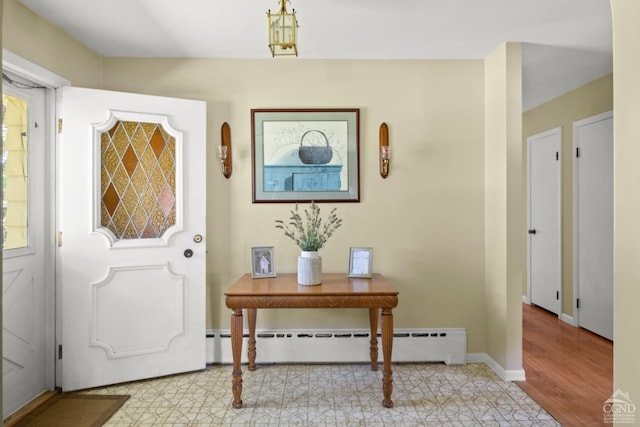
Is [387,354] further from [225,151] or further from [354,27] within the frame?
[354,27]

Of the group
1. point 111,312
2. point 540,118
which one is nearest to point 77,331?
point 111,312

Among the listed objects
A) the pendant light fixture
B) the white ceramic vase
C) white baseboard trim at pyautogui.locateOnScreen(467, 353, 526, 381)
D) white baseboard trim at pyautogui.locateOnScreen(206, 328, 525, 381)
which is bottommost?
white baseboard trim at pyautogui.locateOnScreen(467, 353, 526, 381)

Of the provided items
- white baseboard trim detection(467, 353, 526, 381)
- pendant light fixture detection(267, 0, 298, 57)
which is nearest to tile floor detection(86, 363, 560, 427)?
white baseboard trim detection(467, 353, 526, 381)

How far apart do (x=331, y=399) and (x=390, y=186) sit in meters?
1.61

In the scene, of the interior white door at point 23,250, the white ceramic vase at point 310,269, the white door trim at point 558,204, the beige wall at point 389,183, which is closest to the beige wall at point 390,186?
the beige wall at point 389,183

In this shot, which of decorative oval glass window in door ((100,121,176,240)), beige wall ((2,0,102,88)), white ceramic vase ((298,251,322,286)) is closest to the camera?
beige wall ((2,0,102,88))

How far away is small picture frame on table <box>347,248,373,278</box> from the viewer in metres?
2.91

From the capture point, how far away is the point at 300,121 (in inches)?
125

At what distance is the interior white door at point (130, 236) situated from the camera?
269 cm

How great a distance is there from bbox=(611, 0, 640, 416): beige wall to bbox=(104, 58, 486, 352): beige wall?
181 cm

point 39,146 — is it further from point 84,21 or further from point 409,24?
point 409,24

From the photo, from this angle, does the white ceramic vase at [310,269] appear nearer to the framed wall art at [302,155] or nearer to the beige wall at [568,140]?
the framed wall art at [302,155]

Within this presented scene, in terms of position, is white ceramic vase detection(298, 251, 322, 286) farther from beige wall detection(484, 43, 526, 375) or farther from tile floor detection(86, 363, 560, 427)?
beige wall detection(484, 43, 526, 375)

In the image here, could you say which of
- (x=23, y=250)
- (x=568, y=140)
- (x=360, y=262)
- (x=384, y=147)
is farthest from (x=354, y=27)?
(x=568, y=140)
